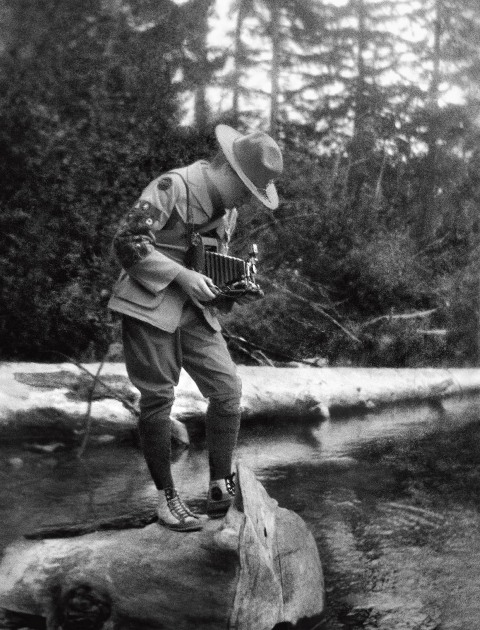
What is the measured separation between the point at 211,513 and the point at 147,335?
826 mm

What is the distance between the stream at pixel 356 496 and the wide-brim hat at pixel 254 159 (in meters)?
1.81

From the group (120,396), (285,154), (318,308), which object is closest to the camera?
(120,396)

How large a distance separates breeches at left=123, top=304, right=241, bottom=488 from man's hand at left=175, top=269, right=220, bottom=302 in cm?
16

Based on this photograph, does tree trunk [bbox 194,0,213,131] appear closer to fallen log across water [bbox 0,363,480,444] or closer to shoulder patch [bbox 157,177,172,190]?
fallen log across water [bbox 0,363,480,444]

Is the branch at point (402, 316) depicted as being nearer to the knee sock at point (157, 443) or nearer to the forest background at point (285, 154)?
the forest background at point (285, 154)

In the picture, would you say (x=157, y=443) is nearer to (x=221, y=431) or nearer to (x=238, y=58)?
(x=221, y=431)

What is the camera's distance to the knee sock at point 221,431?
365 centimetres

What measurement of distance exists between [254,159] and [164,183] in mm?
397

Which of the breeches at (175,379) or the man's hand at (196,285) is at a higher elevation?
the man's hand at (196,285)

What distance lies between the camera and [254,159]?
11.8 feet

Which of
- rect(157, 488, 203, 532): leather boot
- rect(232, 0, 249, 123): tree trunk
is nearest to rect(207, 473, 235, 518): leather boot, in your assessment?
rect(157, 488, 203, 532): leather boot

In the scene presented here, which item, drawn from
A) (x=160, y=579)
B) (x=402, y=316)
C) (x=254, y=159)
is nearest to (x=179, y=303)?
(x=254, y=159)

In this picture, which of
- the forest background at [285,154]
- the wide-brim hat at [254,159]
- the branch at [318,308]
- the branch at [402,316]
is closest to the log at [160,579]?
the wide-brim hat at [254,159]

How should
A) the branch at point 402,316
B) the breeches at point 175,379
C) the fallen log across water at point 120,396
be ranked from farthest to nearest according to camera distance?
the branch at point 402,316 → the fallen log across water at point 120,396 → the breeches at point 175,379
